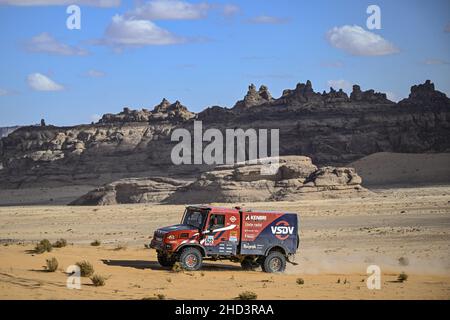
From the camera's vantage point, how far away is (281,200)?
52.6m

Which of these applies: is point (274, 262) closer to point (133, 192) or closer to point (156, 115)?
point (133, 192)

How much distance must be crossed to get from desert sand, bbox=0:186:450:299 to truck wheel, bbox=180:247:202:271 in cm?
35

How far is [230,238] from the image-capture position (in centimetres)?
2175

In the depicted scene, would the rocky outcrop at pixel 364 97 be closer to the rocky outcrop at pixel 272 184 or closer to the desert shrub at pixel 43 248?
the rocky outcrop at pixel 272 184

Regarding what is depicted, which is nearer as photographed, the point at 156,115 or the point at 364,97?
the point at 364,97

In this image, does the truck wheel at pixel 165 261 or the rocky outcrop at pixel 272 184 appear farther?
the rocky outcrop at pixel 272 184

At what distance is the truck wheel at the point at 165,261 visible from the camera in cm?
2212

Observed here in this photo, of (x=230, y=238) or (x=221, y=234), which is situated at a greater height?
(x=221, y=234)

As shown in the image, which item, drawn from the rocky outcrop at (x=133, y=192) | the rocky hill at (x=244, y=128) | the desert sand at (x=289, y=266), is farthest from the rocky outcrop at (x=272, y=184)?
the rocky hill at (x=244, y=128)

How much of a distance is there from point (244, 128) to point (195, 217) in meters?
66.3

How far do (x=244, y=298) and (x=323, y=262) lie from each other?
27.8 ft

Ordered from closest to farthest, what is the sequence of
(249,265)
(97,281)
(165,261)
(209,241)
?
(97,281) < (209,241) < (165,261) < (249,265)

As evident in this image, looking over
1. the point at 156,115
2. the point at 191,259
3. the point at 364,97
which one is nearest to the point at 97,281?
the point at 191,259

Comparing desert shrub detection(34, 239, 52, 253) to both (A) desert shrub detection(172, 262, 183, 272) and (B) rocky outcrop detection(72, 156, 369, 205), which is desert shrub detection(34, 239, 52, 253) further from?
(B) rocky outcrop detection(72, 156, 369, 205)
